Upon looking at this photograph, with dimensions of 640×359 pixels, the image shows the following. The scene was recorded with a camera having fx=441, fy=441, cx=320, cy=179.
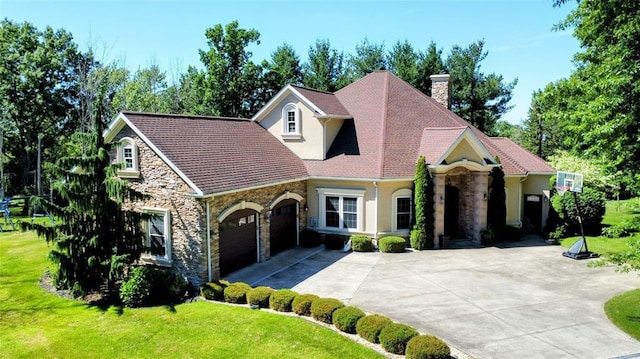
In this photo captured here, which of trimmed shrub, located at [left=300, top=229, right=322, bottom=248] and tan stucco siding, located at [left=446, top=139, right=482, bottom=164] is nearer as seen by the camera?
tan stucco siding, located at [left=446, top=139, right=482, bottom=164]

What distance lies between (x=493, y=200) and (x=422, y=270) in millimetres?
7322

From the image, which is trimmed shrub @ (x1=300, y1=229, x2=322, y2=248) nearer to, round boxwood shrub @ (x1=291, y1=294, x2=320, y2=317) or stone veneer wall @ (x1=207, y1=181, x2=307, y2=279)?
stone veneer wall @ (x1=207, y1=181, x2=307, y2=279)

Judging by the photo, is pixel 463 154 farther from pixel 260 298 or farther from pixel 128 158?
pixel 128 158

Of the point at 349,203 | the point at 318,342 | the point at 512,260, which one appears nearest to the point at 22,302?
the point at 318,342

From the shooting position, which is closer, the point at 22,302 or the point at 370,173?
the point at 22,302

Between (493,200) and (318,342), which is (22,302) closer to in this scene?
(318,342)

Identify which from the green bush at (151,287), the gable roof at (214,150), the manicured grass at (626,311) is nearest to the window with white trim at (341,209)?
the gable roof at (214,150)

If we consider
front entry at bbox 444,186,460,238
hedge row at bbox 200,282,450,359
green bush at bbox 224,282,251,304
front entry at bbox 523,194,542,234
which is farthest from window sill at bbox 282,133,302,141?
front entry at bbox 523,194,542,234

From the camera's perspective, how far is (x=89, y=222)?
15297 millimetres

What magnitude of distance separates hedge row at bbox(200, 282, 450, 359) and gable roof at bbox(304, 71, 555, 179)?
903cm

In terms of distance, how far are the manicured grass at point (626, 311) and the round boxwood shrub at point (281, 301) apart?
31.6ft

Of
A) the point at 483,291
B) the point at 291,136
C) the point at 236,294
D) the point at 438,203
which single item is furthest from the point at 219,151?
the point at 483,291

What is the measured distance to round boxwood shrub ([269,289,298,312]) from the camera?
1385 cm

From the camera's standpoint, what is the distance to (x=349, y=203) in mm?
22391
